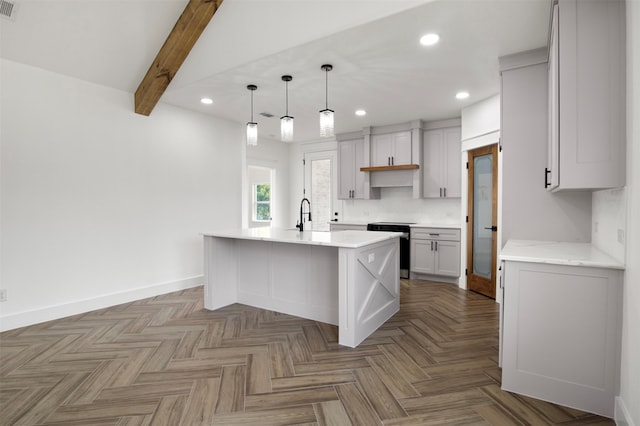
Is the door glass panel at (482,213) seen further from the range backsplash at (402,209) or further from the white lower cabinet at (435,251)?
the range backsplash at (402,209)

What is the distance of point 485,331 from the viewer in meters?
3.23

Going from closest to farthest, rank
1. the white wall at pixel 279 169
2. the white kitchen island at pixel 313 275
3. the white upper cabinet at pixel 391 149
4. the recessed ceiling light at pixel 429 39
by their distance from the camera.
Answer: the recessed ceiling light at pixel 429 39 < the white kitchen island at pixel 313 275 < the white upper cabinet at pixel 391 149 < the white wall at pixel 279 169

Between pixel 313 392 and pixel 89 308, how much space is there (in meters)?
3.13

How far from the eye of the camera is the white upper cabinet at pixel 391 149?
18.7 ft

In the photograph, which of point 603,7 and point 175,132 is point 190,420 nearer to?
point 603,7

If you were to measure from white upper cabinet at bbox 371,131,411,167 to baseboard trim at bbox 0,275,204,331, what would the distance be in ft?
12.2

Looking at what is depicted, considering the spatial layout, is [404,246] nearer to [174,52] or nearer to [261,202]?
[174,52]

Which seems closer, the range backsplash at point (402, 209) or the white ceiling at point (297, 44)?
the white ceiling at point (297, 44)

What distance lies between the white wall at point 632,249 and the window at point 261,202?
7535mm

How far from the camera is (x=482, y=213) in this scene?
4602mm

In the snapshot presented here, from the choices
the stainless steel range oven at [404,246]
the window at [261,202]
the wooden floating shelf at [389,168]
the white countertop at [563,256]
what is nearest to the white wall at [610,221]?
the white countertop at [563,256]

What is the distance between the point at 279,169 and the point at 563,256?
19.8 feet

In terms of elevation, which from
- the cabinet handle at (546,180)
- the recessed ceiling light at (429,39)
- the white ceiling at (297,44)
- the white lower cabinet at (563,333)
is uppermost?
the white ceiling at (297,44)

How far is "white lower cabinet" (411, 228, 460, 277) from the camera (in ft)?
16.7
